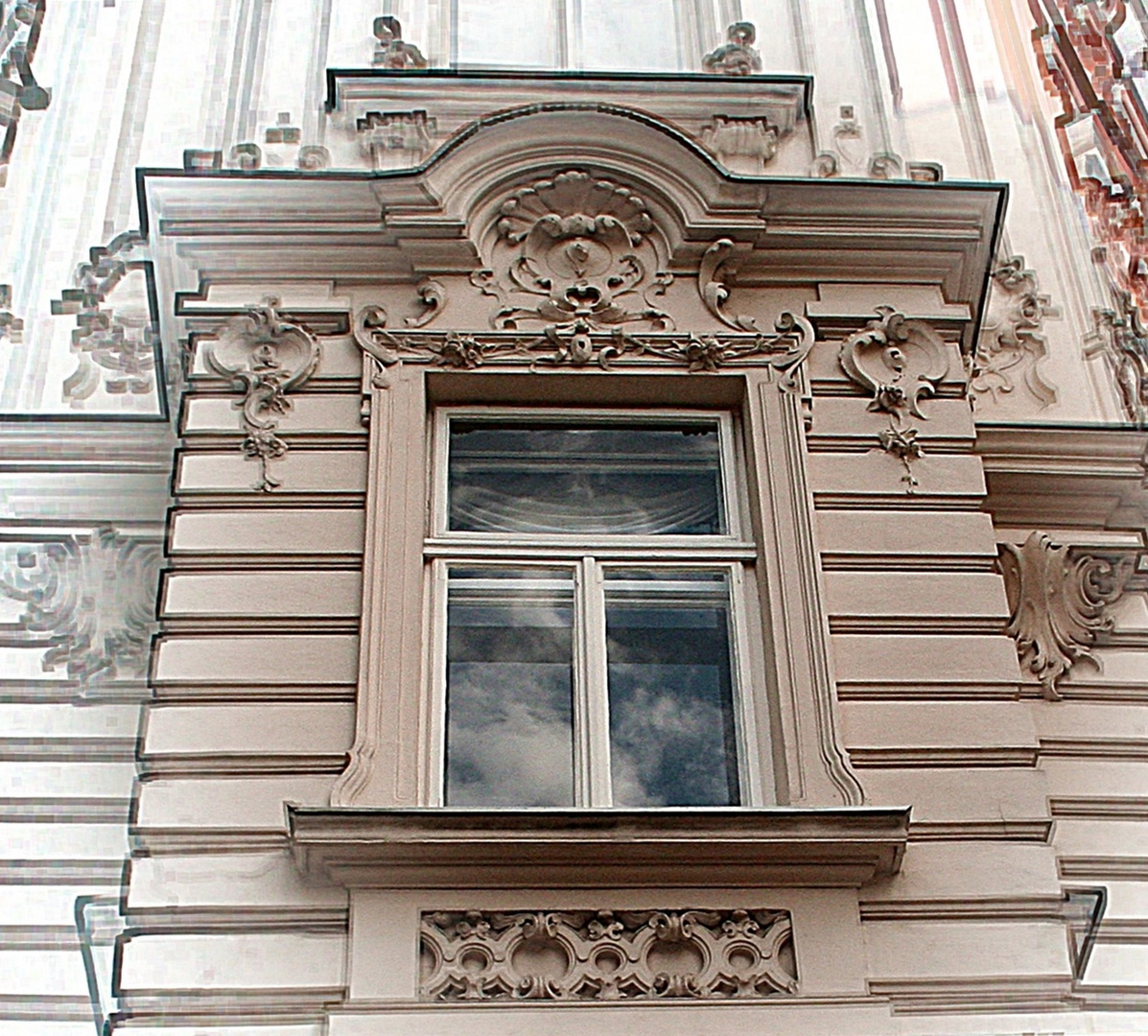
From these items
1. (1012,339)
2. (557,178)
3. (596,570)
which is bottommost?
(596,570)

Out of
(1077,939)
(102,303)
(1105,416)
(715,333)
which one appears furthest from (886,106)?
(1077,939)

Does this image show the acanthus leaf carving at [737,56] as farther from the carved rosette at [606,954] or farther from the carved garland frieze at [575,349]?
the carved rosette at [606,954]

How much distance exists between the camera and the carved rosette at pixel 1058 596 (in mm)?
9250

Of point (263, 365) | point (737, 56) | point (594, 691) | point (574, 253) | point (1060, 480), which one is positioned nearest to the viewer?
point (594, 691)

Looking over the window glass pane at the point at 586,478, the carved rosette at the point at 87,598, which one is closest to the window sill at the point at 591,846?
the window glass pane at the point at 586,478

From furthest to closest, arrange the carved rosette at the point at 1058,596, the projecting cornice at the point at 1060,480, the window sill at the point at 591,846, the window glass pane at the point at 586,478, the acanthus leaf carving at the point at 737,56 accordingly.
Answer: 1. the acanthus leaf carving at the point at 737,56
2. the projecting cornice at the point at 1060,480
3. the carved rosette at the point at 1058,596
4. the window glass pane at the point at 586,478
5. the window sill at the point at 591,846

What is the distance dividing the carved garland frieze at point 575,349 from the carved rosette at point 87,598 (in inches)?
66.8

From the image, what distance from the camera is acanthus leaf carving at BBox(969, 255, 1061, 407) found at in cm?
1071

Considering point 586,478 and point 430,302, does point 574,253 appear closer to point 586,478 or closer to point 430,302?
point 430,302

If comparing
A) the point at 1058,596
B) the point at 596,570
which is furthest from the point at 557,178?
the point at 1058,596

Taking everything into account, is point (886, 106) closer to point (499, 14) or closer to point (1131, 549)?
point (499, 14)

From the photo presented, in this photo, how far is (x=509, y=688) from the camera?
7934mm

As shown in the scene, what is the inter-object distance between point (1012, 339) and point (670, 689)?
14.1ft

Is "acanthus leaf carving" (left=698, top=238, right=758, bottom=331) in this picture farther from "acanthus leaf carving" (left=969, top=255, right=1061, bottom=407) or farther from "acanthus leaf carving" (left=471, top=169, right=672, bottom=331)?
"acanthus leaf carving" (left=969, top=255, right=1061, bottom=407)
